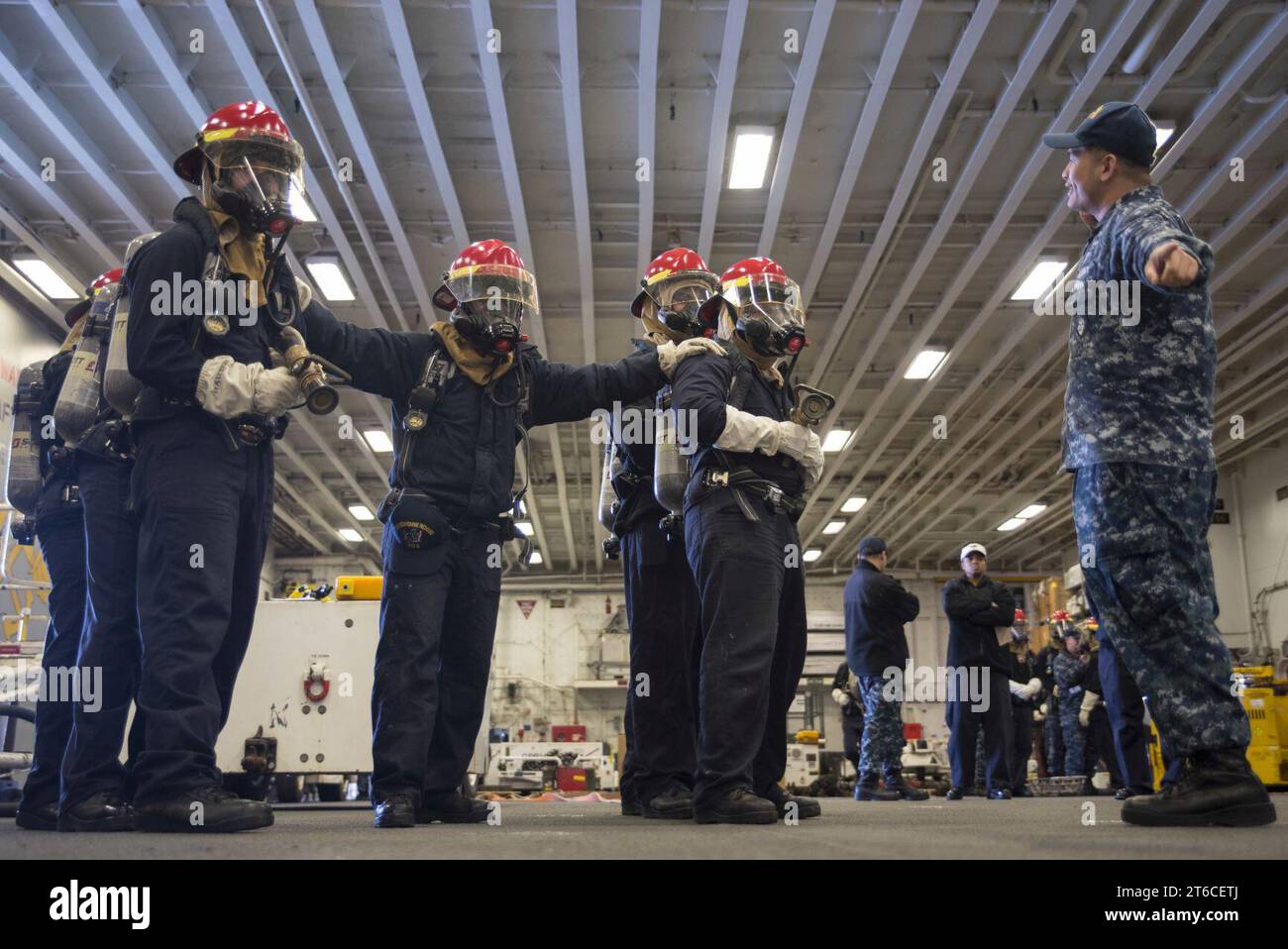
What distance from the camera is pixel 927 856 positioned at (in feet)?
5.89

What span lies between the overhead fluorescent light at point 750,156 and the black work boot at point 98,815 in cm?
762

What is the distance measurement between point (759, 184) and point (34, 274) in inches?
318

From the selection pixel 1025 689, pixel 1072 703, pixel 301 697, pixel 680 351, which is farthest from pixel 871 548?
pixel 680 351

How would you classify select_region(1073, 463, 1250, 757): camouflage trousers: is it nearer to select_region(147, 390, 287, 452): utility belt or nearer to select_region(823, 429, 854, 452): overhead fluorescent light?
select_region(147, 390, 287, 452): utility belt

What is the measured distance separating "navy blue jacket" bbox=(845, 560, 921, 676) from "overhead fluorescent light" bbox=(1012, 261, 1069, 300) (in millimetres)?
5514

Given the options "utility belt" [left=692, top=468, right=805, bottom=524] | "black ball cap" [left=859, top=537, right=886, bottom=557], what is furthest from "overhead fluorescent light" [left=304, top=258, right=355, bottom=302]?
"utility belt" [left=692, top=468, right=805, bottom=524]

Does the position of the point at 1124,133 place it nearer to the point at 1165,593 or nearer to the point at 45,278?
the point at 1165,593

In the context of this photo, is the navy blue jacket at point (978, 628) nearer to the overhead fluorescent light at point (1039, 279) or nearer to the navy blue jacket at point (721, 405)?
the navy blue jacket at point (721, 405)

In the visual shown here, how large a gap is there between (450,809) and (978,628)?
196 inches

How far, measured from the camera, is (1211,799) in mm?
2719

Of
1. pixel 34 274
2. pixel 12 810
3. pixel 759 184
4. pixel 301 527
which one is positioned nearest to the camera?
pixel 12 810

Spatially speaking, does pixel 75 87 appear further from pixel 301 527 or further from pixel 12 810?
pixel 301 527

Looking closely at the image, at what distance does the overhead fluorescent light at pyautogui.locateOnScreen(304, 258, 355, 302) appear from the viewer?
448 inches
